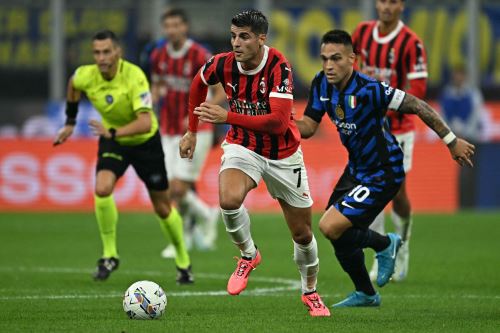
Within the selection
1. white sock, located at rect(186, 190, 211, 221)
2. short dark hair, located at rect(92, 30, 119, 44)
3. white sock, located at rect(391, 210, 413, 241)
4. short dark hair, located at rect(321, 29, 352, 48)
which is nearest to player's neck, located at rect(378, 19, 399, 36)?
white sock, located at rect(391, 210, 413, 241)

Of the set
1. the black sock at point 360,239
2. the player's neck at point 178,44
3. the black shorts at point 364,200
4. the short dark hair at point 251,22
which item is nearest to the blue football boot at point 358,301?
the black sock at point 360,239

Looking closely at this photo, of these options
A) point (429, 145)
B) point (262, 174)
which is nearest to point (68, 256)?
point (262, 174)

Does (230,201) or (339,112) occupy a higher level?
(339,112)

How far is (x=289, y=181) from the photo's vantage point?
9266 millimetres

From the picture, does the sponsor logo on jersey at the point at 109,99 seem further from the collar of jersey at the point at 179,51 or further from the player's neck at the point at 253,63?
the collar of jersey at the point at 179,51

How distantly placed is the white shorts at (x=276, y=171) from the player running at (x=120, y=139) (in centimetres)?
235

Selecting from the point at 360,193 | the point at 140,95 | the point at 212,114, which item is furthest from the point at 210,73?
→ the point at 140,95

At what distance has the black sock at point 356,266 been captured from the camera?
937cm

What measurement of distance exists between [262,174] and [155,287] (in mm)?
1227

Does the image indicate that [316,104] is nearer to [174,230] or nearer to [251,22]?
[251,22]

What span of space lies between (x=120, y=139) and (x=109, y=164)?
10.9 inches

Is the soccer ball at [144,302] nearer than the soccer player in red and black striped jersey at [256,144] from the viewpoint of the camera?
Yes

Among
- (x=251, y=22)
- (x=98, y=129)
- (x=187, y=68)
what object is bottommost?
(x=187, y=68)

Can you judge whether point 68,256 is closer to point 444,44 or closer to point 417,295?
point 417,295
